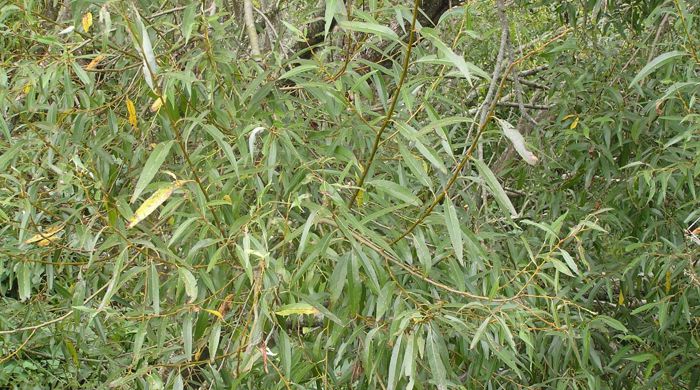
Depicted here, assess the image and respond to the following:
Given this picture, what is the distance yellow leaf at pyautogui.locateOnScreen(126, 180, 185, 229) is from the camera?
4.91ft

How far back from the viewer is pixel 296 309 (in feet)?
4.97

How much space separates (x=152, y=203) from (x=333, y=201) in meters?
0.29

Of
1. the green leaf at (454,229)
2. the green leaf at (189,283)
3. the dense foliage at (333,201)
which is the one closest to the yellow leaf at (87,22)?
the dense foliage at (333,201)

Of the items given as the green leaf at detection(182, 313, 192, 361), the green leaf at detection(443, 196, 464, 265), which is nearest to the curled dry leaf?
the green leaf at detection(443, 196, 464, 265)

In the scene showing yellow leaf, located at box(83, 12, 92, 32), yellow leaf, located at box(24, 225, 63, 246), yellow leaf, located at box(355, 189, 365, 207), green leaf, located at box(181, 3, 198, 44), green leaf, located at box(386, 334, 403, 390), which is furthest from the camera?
yellow leaf, located at box(24, 225, 63, 246)

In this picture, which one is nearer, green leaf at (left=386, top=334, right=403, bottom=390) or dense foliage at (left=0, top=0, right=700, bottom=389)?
green leaf at (left=386, top=334, right=403, bottom=390)

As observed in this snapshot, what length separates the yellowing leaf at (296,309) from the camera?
1507 millimetres

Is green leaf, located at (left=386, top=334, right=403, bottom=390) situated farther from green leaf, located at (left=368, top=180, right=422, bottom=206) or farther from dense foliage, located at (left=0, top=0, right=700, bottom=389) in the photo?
green leaf, located at (left=368, top=180, right=422, bottom=206)

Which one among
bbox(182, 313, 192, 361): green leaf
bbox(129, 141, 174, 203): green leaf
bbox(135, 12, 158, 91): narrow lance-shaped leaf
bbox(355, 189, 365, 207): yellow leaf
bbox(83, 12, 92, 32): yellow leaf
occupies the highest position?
bbox(135, 12, 158, 91): narrow lance-shaped leaf

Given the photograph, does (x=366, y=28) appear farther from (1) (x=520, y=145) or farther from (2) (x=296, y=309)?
(2) (x=296, y=309)

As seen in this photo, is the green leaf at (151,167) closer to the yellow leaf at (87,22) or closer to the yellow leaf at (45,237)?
the yellow leaf at (87,22)

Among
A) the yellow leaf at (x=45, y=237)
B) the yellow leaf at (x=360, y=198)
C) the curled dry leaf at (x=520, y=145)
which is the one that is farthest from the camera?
the yellow leaf at (x=45, y=237)

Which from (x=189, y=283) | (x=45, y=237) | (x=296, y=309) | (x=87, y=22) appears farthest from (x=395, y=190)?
(x=45, y=237)

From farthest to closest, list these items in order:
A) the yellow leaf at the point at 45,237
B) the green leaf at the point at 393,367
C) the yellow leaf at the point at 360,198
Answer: the yellow leaf at the point at 45,237 < the yellow leaf at the point at 360,198 < the green leaf at the point at 393,367
